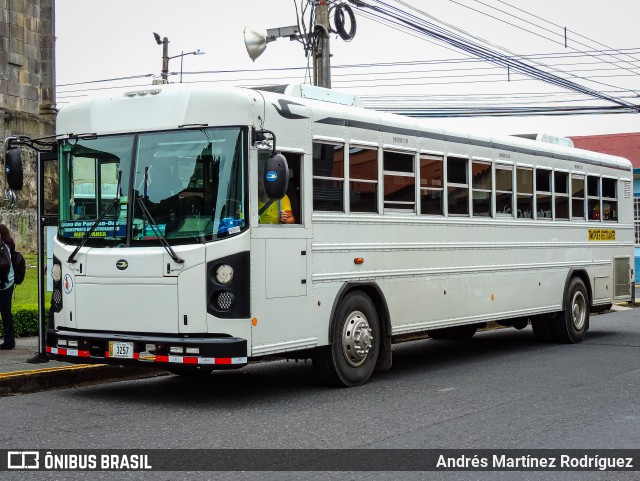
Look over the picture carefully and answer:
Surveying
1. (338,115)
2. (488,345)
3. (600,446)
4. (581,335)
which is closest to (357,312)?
(338,115)

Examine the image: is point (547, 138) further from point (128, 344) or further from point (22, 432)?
point (22, 432)

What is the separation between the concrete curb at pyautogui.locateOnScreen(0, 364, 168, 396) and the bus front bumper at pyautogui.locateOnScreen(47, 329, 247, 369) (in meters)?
0.57

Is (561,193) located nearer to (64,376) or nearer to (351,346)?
(351,346)

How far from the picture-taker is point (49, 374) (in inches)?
423

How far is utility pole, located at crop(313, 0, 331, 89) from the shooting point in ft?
58.5

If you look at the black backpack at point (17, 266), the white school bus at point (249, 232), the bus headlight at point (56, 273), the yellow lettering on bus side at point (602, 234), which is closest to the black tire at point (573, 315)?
the yellow lettering on bus side at point (602, 234)

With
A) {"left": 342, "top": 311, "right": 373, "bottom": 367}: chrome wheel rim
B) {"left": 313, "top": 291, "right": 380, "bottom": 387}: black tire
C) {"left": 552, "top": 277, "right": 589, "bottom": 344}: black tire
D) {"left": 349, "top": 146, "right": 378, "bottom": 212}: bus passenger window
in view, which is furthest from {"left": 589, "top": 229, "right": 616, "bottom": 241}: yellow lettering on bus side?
{"left": 342, "top": 311, "right": 373, "bottom": 367}: chrome wheel rim

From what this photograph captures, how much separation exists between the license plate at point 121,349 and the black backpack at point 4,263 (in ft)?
13.5

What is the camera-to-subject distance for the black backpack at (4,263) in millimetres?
13094

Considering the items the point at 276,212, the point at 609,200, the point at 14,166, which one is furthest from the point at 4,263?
the point at 609,200

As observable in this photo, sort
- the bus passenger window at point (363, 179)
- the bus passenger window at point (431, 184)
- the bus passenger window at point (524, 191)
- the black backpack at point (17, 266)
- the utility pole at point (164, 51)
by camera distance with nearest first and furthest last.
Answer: the bus passenger window at point (363, 179) < the bus passenger window at point (431, 184) < the black backpack at point (17, 266) < the bus passenger window at point (524, 191) < the utility pole at point (164, 51)

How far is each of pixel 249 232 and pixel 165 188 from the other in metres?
0.91

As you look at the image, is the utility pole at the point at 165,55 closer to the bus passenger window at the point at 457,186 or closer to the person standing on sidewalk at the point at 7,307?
the person standing on sidewalk at the point at 7,307

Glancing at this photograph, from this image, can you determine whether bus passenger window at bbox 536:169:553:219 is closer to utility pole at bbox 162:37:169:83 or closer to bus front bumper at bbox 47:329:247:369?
bus front bumper at bbox 47:329:247:369
